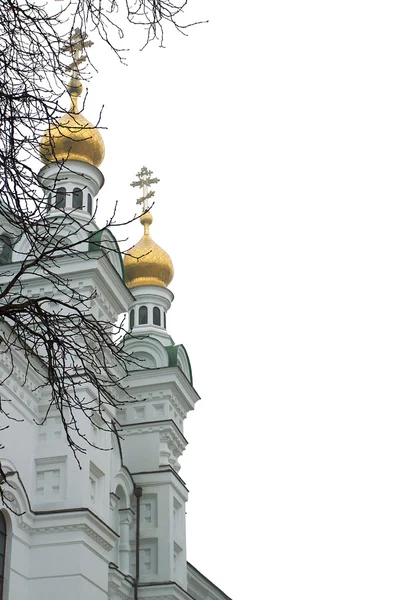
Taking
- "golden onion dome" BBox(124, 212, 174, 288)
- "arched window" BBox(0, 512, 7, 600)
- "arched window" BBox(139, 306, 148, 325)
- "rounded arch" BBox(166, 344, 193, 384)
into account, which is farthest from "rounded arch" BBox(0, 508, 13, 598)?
"golden onion dome" BBox(124, 212, 174, 288)

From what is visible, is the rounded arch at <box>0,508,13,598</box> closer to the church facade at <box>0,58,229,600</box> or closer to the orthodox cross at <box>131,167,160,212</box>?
the church facade at <box>0,58,229,600</box>

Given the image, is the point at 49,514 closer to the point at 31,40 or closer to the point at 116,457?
the point at 116,457

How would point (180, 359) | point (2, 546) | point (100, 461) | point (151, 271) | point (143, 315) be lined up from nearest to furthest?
point (2, 546) → point (100, 461) → point (180, 359) → point (143, 315) → point (151, 271)

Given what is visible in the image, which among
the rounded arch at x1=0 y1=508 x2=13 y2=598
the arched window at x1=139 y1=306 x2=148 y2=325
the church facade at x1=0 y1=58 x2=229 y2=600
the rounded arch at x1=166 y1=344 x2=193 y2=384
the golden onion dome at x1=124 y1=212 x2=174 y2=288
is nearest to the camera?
the rounded arch at x1=0 y1=508 x2=13 y2=598

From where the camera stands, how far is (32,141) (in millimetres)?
5770

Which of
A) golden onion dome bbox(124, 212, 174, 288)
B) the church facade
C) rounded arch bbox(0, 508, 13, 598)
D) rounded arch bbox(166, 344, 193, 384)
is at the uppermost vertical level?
golden onion dome bbox(124, 212, 174, 288)

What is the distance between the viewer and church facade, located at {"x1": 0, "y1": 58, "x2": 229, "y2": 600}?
13445 mm

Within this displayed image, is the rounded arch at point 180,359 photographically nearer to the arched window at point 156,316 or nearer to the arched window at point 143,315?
the arched window at point 156,316

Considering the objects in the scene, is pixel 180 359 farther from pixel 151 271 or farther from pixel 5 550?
pixel 5 550

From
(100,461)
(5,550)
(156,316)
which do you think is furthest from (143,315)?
(5,550)

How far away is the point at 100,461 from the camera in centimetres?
1516

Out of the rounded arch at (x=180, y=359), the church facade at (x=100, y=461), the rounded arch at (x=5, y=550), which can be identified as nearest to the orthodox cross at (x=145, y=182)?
the church facade at (x=100, y=461)

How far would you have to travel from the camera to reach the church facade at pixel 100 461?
13.4 m

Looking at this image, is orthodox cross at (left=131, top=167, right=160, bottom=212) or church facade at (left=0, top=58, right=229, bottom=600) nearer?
church facade at (left=0, top=58, right=229, bottom=600)
